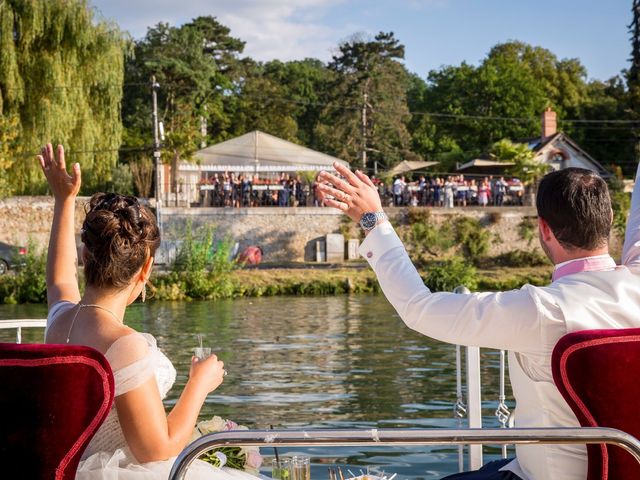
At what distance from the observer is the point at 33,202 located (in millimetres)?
33219

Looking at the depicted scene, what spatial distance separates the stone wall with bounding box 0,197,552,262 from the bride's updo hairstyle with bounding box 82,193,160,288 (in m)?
32.0

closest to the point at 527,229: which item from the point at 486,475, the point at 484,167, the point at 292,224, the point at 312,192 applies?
the point at 484,167

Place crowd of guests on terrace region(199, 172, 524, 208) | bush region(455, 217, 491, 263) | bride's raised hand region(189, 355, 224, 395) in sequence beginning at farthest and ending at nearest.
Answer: bush region(455, 217, 491, 263) → crowd of guests on terrace region(199, 172, 524, 208) → bride's raised hand region(189, 355, 224, 395)

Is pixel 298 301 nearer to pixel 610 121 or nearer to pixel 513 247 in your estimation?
pixel 513 247

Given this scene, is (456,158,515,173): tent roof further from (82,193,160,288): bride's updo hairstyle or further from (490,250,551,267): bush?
(82,193,160,288): bride's updo hairstyle

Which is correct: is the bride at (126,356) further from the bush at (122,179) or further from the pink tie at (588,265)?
the bush at (122,179)

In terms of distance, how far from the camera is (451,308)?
2.19 m

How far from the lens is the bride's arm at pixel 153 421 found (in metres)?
2.37

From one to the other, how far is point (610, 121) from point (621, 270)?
5145 cm

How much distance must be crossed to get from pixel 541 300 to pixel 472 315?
179 mm

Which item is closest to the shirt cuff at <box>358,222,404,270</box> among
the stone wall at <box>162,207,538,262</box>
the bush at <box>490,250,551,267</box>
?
the stone wall at <box>162,207,538,262</box>

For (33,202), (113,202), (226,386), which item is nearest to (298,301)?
(33,202)

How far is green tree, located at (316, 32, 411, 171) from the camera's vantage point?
51.1 metres

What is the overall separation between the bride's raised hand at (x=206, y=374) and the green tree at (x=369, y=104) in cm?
4764
